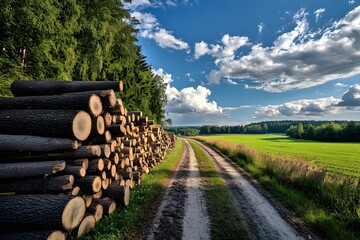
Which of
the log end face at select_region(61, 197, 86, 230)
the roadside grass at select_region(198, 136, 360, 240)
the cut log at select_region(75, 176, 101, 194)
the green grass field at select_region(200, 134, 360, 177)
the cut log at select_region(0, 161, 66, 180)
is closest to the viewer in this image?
the log end face at select_region(61, 197, 86, 230)

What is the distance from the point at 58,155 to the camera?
5785 millimetres

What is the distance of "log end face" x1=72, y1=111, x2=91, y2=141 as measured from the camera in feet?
18.6

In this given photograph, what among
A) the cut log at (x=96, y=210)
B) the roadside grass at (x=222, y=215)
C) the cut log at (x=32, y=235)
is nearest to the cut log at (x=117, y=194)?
the cut log at (x=96, y=210)

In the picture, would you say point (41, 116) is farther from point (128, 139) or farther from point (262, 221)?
point (262, 221)

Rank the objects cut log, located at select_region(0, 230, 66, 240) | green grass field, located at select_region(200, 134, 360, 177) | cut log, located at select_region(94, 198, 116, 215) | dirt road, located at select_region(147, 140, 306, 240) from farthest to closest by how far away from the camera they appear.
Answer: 1. green grass field, located at select_region(200, 134, 360, 177)
2. cut log, located at select_region(94, 198, 116, 215)
3. dirt road, located at select_region(147, 140, 306, 240)
4. cut log, located at select_region(0, 230, 66, 240)

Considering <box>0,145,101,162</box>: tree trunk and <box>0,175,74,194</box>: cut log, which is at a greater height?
<box>0,145,101,162</box>: tree trunk

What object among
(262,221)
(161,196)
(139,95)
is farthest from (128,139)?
(139,95)

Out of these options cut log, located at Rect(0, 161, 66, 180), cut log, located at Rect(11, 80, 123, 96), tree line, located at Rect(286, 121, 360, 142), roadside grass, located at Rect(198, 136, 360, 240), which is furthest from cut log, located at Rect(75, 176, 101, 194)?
tree line, located at Rect(286, 121, 360, 142)

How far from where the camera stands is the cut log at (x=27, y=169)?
4.91 meters

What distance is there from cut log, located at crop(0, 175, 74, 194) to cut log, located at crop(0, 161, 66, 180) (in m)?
0.17

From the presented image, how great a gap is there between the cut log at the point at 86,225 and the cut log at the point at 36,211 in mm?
562

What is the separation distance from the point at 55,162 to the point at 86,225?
5.55 ft

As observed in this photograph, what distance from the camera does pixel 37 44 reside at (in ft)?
32.9

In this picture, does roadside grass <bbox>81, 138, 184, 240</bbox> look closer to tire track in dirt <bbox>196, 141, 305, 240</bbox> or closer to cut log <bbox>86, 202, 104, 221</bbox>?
cut log <bbox>86, 202, 104, 221</bbox>
